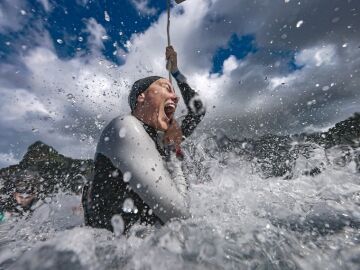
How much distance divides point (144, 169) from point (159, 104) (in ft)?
3.69

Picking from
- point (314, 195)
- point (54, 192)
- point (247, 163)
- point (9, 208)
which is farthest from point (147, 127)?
point (9, 208)

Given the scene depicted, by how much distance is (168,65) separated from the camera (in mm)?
4895

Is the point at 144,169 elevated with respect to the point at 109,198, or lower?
elevated

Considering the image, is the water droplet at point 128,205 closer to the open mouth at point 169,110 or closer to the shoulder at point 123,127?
the shoulder at point 123,127

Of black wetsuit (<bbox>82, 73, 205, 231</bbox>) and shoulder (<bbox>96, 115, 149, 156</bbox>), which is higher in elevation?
shoulder (<bbox>96, 115, 149, 156</bbox>)

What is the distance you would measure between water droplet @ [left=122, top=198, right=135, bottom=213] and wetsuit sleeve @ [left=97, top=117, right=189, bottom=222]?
0.15m

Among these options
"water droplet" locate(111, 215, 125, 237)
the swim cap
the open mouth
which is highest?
the swim cap

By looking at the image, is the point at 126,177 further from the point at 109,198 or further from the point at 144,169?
the point at 109,198

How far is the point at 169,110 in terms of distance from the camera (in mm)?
3719

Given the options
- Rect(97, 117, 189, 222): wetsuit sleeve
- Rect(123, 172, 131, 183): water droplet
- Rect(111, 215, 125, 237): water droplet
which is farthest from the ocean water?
Rect(123, 172, 131, 183): water droplet

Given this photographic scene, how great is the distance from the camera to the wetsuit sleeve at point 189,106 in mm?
4648

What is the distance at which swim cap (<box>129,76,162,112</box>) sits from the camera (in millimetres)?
3723

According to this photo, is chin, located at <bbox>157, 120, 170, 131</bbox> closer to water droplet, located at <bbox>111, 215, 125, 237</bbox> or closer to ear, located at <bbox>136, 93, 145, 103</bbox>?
ear, located at <bbox>136, 93, 145, 103</bbox>

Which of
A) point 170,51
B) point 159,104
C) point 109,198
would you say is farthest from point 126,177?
point 170,51
